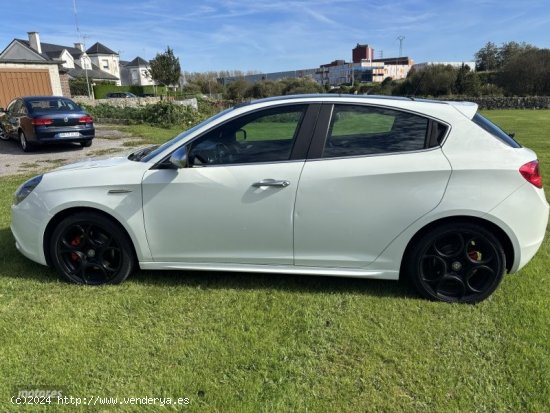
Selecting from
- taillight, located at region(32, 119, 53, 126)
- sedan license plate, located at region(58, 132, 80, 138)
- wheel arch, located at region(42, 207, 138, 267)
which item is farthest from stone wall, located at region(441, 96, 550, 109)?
wheel arch, located at region(42, 207, 138, 267)

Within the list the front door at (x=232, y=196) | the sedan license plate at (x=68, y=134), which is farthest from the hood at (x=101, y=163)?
the sedan license plate at (x=68, y=134)

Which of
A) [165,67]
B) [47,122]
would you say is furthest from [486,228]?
[165,67]

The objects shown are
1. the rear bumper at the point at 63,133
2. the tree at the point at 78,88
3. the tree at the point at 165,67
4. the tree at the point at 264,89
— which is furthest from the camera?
the tree at the point at 78,88

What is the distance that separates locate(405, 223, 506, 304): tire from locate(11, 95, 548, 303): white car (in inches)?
0.4

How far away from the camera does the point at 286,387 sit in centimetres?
245

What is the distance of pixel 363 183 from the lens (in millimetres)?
3152

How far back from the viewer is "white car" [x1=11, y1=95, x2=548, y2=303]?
313 centimetres

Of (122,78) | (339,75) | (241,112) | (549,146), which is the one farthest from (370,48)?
(241,112)

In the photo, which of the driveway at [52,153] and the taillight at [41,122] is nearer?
the driveway at [52,153]

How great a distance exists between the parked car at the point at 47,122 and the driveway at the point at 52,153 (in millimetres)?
348

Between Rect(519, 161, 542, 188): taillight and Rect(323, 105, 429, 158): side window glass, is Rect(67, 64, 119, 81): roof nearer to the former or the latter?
Rect(323, 105, 429, 158): side window glass

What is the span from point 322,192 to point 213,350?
54.9 inches

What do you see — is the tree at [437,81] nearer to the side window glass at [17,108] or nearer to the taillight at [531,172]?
the side window glass at [17,108]

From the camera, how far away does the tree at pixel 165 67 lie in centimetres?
4053
